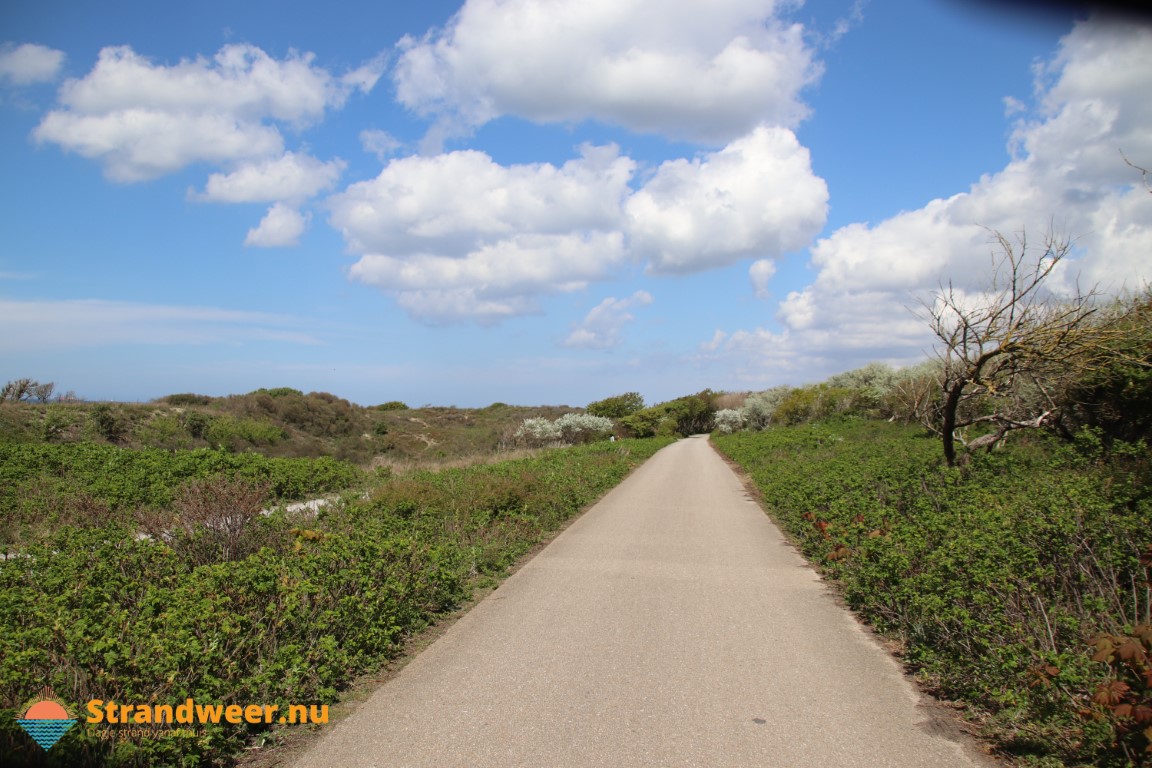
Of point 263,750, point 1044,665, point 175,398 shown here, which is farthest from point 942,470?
point 175,398

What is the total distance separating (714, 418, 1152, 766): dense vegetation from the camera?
393 cm

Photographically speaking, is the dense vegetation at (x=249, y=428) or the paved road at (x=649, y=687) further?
the dense vegetation at (x=249, y=428)

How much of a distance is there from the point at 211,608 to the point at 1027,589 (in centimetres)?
588

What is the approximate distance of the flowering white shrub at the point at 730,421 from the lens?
231ft

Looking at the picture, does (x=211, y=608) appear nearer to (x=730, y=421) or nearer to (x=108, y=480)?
(x=108, y=480)

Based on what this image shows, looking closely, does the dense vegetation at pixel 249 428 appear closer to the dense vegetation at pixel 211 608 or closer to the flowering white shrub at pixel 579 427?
the flowering white shrub at pixel 579 427

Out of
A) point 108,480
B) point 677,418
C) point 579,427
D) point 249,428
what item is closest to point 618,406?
point 677,418

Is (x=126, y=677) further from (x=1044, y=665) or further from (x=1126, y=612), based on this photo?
(x=1126, y=612)

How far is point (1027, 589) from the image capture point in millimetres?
5367

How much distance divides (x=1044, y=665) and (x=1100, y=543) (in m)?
2.15

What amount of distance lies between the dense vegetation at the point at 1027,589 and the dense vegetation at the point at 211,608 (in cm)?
450

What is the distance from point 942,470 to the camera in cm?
1095

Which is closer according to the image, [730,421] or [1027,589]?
[1027,589]

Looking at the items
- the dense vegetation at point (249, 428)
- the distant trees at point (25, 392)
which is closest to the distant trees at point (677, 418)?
the dense vegetation at point (249, 428)
